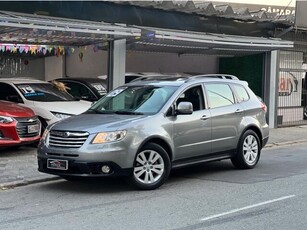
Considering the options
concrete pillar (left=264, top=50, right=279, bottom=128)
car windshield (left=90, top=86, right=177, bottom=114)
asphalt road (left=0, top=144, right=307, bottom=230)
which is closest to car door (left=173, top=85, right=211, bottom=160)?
car windshield (left=90, top=86, right=177, bottom=114)

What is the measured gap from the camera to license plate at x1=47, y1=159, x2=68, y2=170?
720 centimetres

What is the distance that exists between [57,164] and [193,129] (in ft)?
7.61

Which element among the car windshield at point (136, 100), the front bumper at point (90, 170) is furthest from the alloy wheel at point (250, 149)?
the front bumper at point (90, 170)

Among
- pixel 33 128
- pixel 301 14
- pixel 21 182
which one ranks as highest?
pixel 301 14

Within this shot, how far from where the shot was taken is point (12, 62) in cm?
1961

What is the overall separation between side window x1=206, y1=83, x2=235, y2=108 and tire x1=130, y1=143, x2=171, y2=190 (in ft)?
5.29

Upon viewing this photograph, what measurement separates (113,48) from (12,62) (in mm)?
7746

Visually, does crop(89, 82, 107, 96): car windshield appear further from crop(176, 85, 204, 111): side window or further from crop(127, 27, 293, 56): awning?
crop(176, 85, 204, 111): side window

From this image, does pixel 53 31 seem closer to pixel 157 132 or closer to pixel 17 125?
pixel 17 125

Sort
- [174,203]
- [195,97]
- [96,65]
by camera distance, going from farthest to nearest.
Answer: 1. [96,65]
2. [195,97]
3. [174,203]

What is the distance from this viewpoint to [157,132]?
7551mm

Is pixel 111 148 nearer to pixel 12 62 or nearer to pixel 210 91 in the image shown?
pixel 210 91

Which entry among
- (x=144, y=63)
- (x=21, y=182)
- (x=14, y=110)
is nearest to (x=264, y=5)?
(x=144, y=63)

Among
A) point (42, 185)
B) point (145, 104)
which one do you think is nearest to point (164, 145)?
point (145, 104)
